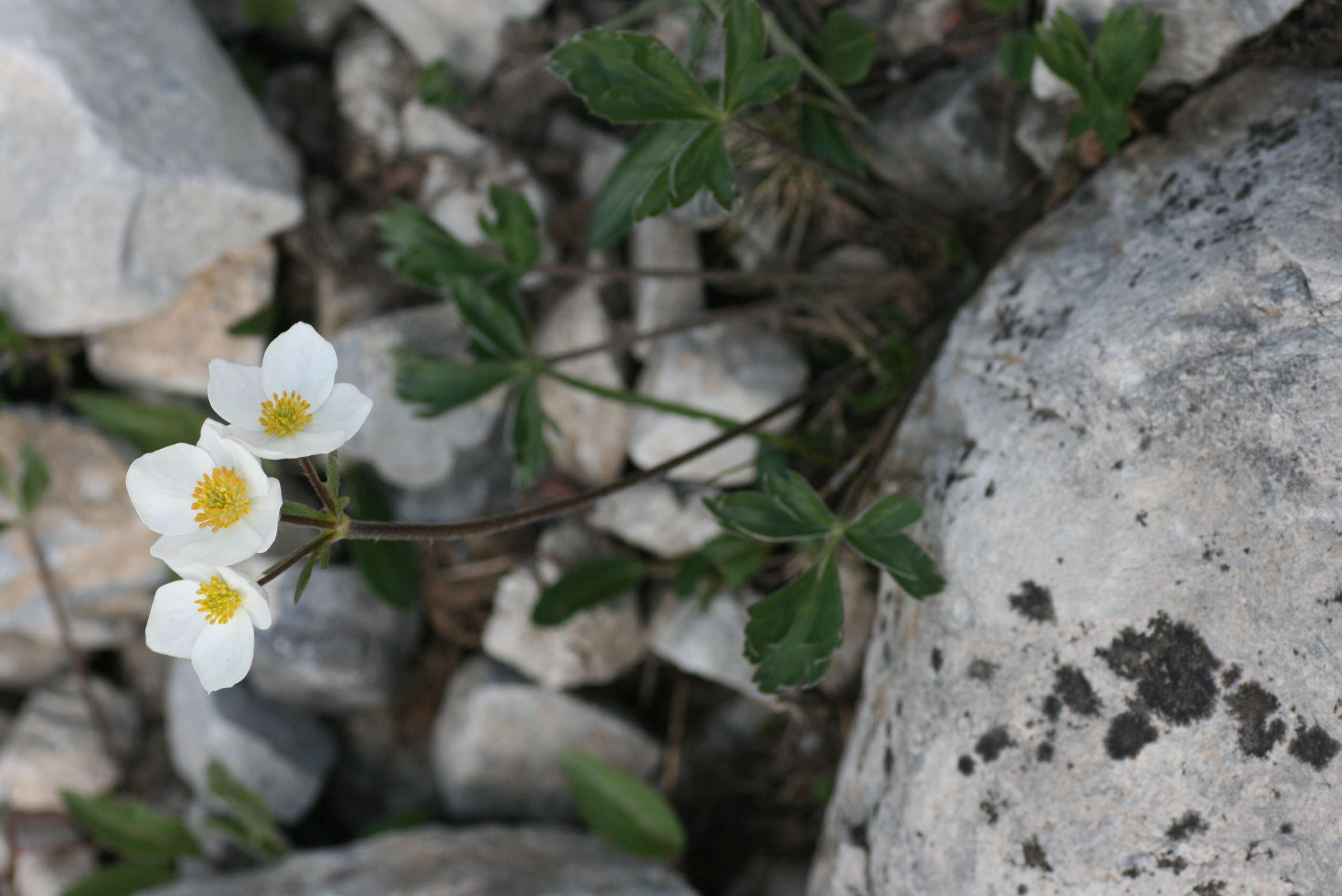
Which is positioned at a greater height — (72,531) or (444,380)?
(444,380)

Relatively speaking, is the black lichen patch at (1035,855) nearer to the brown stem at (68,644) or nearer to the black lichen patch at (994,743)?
the black lichen patch at (994,743)

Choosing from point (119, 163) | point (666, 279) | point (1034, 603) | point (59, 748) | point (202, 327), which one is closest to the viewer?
point (1034, 603)

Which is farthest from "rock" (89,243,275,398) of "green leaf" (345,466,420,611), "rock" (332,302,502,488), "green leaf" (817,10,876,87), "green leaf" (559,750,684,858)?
"green leaf" (817,10,876,87)

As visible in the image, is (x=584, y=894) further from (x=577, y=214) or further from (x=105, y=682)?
(x=105, y=682)

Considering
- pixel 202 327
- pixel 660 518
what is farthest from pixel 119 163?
pixel 660 518

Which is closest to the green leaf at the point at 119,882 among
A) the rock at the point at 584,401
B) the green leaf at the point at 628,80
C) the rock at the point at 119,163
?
the rock at the point at 119,163

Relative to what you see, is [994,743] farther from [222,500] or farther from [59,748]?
[59,748]
